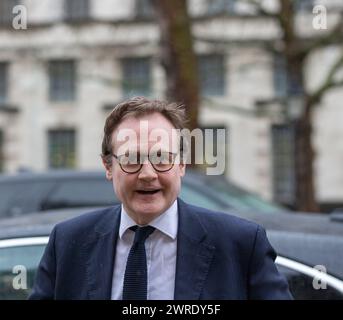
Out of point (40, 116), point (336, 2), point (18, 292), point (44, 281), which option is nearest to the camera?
point (44, 281)

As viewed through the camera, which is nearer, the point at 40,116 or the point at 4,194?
the point at 4,194

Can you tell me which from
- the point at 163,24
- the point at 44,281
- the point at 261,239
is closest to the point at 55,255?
the point at 44,281

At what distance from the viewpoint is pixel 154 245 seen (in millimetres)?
2770

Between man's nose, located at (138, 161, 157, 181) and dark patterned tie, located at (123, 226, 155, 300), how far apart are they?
206 millimetres

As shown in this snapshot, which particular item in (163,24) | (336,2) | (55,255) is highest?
(336,2)

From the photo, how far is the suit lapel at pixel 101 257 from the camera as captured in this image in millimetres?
2732

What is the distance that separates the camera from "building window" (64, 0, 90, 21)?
3047cm

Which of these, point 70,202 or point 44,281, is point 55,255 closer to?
point 44,281

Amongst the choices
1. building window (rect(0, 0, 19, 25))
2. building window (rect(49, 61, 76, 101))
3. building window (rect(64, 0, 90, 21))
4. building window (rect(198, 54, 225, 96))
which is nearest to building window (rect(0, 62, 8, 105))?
building window (rect(0, 0, 19, 25))

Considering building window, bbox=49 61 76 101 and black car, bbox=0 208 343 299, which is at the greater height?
building window, bbox=49 61 76 101

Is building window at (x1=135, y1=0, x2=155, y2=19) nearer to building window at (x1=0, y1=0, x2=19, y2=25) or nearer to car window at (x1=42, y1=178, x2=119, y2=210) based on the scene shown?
building window at (x1=0, y1=0, x2=19, y2=25)
